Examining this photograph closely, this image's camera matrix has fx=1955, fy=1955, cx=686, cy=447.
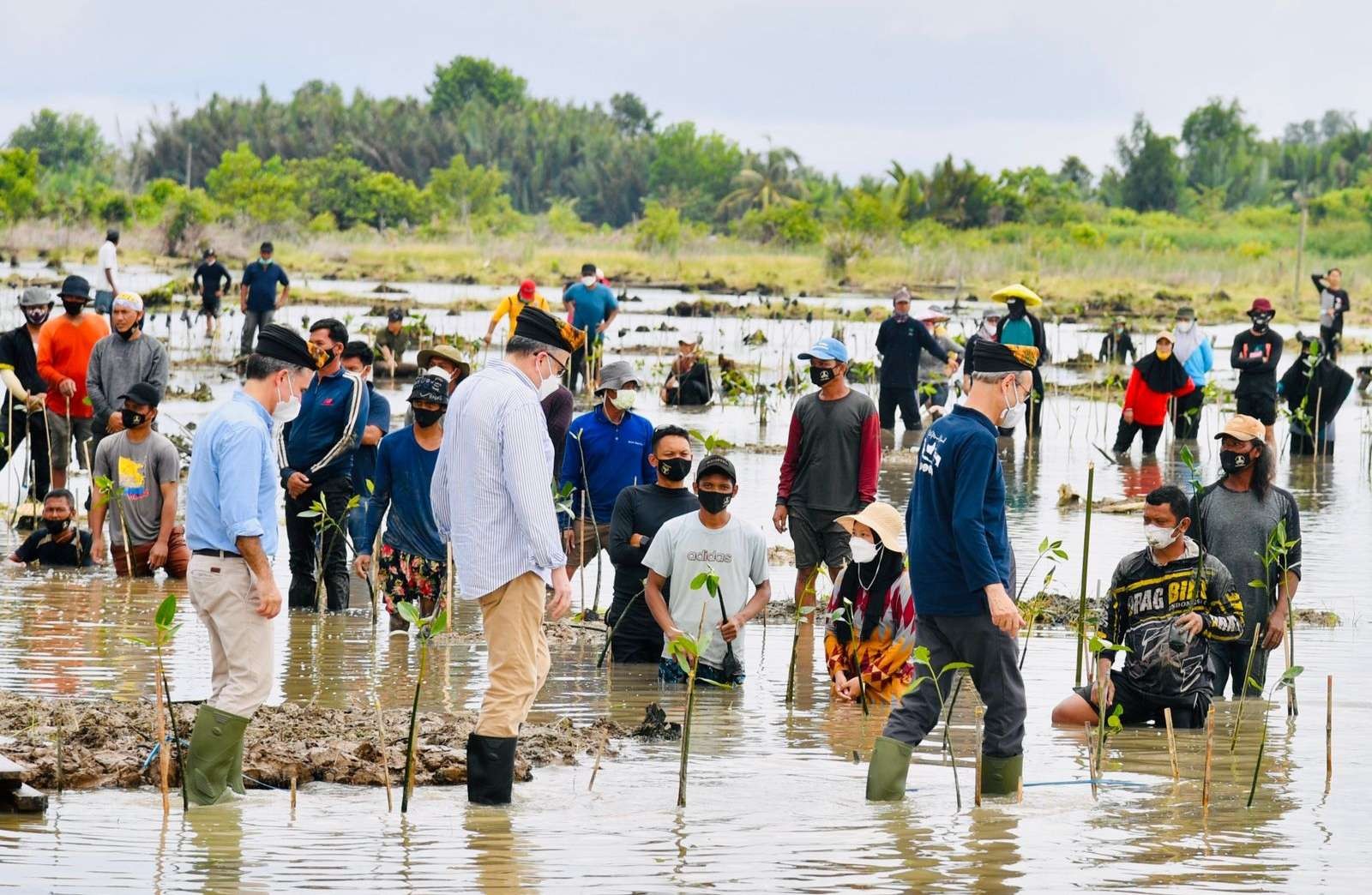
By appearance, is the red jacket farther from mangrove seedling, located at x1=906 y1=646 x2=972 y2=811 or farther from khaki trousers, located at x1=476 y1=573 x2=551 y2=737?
khaki trousers, located at x1=476 y1=573 x2=551 y2=737

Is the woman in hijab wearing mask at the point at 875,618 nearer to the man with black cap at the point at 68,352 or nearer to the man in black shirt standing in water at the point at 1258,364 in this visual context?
the man with black cap at the point at 68,352

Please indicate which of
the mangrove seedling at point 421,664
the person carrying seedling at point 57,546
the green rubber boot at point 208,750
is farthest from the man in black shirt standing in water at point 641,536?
the person carrying seedling at point 57,546

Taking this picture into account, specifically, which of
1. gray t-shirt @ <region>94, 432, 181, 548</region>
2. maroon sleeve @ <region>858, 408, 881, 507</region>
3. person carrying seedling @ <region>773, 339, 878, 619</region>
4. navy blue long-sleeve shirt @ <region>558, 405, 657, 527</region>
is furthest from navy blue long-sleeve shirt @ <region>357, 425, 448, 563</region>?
maroon sleeve @ <region>858, 408, 881, 507</region>

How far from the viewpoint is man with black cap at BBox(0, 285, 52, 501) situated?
44.7 feet

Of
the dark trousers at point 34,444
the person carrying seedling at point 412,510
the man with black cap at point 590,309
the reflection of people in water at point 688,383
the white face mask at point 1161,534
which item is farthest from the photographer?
the man with black cap at point 590,309

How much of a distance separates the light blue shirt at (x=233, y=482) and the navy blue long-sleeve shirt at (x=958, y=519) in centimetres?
224

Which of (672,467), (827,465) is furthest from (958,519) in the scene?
(827,465)

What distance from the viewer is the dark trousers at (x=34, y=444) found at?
14031 millimetres

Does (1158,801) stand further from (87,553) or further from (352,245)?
(352,245)

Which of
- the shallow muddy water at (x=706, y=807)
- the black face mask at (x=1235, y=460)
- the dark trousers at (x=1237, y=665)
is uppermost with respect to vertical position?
the black face mask at (x=1235, y=460)

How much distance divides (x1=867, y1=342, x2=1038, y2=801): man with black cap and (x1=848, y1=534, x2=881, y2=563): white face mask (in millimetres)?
1732

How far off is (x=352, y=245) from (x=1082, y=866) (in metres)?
59.4

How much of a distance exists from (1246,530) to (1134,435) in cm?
1095

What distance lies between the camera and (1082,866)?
238 inches
